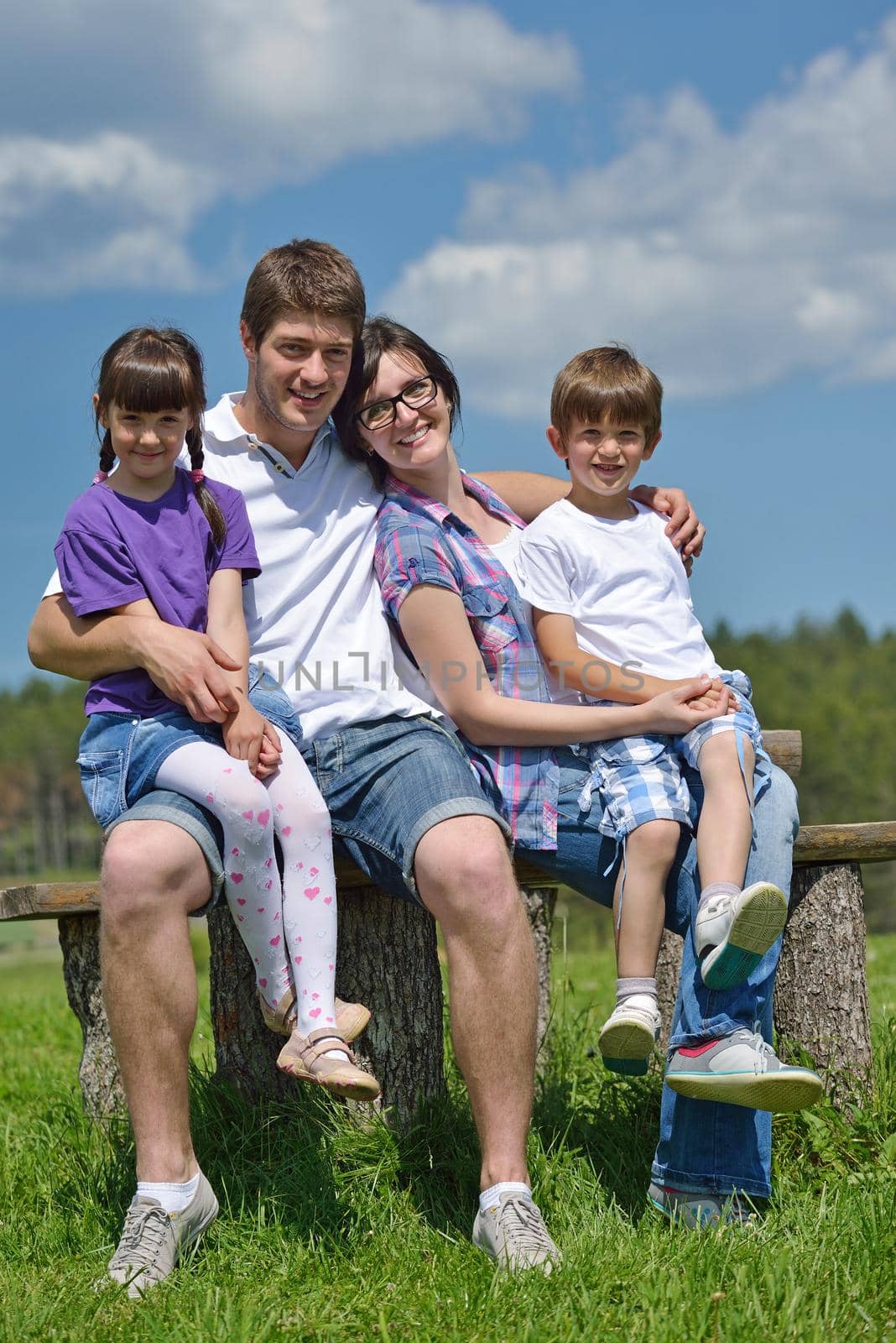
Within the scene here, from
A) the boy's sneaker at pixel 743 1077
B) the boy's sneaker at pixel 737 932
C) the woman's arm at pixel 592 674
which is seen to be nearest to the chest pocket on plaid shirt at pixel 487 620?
the woman's arm at pixel 592 674

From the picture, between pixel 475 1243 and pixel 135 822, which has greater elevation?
pixel 135 822

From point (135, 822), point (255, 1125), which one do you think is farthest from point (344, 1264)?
point (135, 822)

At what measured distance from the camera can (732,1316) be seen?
7.54ft

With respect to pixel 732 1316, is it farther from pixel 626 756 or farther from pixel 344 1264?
pixel 626 756

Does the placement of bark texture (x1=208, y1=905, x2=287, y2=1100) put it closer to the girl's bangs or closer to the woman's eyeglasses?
the girl's bangs

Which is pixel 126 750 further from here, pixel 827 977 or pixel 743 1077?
pixel 827 977

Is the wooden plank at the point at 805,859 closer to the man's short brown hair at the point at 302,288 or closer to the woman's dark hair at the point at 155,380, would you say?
the woman's dark hair at the point at 155,380

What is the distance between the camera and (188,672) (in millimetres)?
2922

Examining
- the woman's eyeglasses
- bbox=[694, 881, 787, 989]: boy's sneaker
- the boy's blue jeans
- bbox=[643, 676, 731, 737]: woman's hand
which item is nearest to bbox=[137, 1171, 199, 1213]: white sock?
the boy's blue jeans

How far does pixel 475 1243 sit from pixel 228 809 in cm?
108

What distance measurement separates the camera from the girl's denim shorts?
9.74 feet

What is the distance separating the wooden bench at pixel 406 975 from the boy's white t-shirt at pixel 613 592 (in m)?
0.59

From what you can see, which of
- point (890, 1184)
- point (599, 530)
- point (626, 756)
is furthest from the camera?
point (599, 530)

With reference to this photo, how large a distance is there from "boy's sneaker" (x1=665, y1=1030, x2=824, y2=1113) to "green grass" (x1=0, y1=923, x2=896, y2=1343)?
Answer: 0.28 metres
